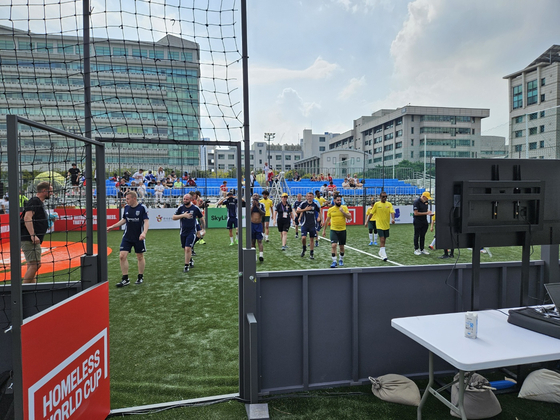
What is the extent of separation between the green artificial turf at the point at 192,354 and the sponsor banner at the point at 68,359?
585 millimetres

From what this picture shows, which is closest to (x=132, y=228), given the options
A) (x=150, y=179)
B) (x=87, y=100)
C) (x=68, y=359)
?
(x=87, y=100)

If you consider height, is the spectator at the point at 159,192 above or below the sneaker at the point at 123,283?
above

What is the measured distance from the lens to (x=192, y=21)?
11.0 ft

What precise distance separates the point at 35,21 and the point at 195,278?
555cm

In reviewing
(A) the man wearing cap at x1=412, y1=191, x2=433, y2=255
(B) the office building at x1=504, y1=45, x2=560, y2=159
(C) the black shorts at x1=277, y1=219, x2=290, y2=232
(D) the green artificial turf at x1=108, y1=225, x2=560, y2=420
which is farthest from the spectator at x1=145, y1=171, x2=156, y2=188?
(B) the office building at x1=504, y1=45, x2=560, y2=159

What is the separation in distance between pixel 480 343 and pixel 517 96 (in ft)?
160

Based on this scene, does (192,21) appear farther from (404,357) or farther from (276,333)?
(404,357)

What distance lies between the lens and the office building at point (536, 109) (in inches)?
550

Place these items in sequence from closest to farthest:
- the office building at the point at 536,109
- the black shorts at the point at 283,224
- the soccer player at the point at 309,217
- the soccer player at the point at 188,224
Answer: the soccer player at the point at 188,224 → the soccer player at the point at 309,217 → the black shorts at the point at 283,224 → the office building at the point at 536,109

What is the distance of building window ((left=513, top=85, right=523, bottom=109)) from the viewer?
1583 inches

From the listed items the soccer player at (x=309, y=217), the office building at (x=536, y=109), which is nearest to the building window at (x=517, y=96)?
the office building at (x=536, y=109)

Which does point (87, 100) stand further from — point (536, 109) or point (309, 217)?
point (536, 109)

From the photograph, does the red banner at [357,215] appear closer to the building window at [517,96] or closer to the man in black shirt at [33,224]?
the man in black shirt at [33,224]

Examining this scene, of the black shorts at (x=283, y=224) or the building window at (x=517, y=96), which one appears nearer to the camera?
the black shorts at (x=283, y=224)
